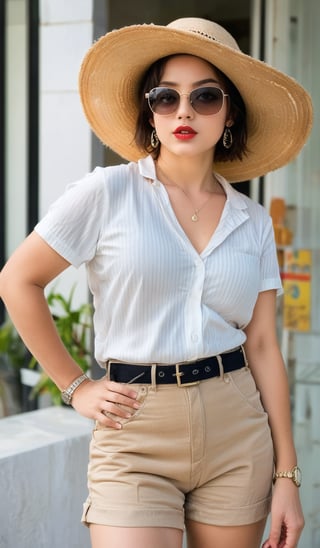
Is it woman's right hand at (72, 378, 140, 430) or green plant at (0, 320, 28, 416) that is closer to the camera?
woman's right hand at (72, 378, 140, 430)

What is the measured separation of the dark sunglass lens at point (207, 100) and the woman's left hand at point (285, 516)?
3.09 ft

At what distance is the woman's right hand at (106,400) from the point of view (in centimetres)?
203

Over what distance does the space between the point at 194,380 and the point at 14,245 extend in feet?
10.7

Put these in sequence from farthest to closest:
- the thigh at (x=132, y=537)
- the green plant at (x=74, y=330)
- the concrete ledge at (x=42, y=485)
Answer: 1. the green plant at (x=74, y=330)
2. the concrete ledge at (x=42, y=485)
3. the thigh at (x=132, y=537)

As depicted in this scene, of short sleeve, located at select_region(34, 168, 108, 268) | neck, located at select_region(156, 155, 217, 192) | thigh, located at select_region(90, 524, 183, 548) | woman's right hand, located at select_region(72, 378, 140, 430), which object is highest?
neck, located at select_region(156, 155, 217, 192)

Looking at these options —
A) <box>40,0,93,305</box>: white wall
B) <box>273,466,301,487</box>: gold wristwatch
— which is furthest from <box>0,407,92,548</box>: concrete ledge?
<box>273,466,301,487</box>: gold wristwatch

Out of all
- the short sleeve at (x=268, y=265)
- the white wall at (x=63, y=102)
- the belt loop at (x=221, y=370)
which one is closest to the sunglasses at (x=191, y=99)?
the short sleeve at (x=268, y=265)

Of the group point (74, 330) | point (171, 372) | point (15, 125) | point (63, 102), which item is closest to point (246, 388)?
point (171, 372)

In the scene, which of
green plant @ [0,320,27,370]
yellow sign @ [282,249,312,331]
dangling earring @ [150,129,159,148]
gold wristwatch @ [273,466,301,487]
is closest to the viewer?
gold wristwatch @ [273,466,301,487]

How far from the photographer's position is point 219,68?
221cm

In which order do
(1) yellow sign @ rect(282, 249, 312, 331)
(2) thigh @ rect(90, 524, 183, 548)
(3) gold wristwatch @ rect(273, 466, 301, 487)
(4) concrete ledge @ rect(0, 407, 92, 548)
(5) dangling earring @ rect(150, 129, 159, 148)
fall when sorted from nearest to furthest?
1. (2) thigh @ rect(90, 524, 183, 548)
2. (3) gold wristwatch @ rect(273, 466, 301, 487)
3. (5) dangling earring @ rect(150, 129, 159, 148)
4. (4) concrete ledge @ rect(0, 407, 92, 548)
5. (1) yellow sign @ rect(282, 249, 312, 331)

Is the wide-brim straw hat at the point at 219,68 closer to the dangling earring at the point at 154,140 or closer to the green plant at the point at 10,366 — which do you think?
the dangling earring at the point at 154,140

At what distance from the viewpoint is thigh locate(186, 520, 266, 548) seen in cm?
212

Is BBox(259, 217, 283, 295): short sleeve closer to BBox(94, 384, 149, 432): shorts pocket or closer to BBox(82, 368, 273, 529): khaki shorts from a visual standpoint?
BBox(82, 368, 273, 529): khaki shorts
